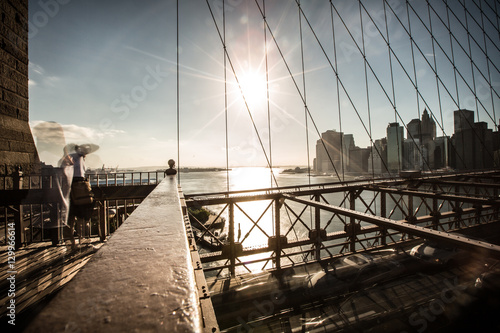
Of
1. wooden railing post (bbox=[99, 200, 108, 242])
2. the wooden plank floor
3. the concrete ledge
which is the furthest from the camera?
wooden railing post (bbox=[99, 200, 108, 242])

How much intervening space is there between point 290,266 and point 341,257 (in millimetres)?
2236

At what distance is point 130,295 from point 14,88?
34.0 ft

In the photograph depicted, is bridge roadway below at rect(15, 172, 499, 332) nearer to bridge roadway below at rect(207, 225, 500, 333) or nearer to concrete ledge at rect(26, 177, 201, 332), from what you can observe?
concrete ledge at rect(26, 177, 201, 332)

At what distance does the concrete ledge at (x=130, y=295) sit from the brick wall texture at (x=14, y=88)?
371 inches

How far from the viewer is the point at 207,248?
116ft

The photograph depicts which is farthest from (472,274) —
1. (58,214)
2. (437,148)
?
(437,148)

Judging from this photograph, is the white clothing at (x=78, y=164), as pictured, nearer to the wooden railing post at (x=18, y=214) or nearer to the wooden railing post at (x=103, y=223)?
the wooden railing post at (x=103, y=223)

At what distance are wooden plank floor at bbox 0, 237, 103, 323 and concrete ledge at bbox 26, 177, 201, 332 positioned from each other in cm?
410

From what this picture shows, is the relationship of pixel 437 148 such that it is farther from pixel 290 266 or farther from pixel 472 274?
pixel 290 266

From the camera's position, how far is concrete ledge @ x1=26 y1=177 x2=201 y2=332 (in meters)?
0.50

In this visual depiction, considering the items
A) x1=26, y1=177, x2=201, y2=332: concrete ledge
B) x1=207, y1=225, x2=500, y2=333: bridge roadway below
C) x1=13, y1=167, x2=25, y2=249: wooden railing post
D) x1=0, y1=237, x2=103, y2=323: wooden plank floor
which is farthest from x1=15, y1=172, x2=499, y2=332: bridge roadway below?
x1=13, y1=167, x2=25, y2=249: wooden railing post

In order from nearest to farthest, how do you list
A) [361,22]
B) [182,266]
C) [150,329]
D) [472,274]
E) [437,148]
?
[150,329] → [182,266] → [472,274] → [361,22] → [437,148]

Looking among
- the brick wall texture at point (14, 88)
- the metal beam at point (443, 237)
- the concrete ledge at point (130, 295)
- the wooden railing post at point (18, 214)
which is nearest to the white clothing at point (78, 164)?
the wooden railing post at point (18, 214)

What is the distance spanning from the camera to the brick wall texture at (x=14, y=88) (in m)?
6.66
